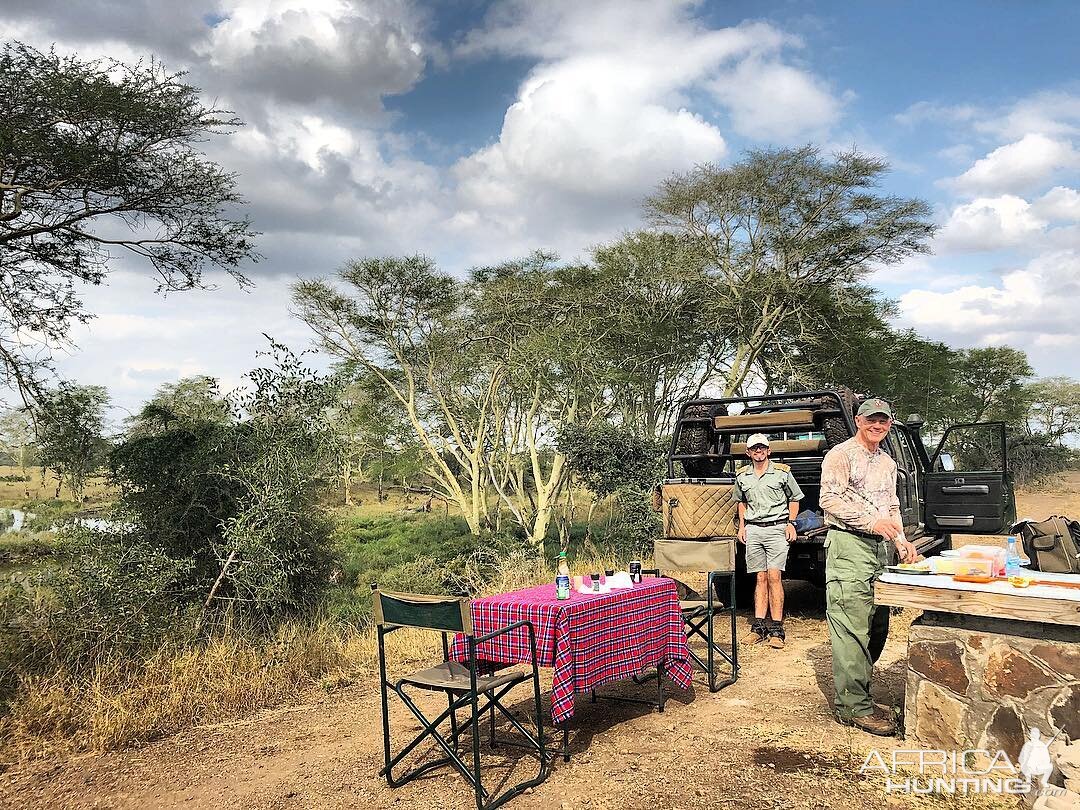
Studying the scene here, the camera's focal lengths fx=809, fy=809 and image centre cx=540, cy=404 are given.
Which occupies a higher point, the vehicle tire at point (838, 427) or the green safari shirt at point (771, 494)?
the vehicle tire at point (838, 427)

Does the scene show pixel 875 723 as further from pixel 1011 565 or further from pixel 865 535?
pixel 1011 565

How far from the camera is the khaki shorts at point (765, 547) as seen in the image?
6.73 metres

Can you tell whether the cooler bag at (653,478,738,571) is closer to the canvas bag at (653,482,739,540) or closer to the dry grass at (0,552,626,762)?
the canvas bag at (653,482,739,540)

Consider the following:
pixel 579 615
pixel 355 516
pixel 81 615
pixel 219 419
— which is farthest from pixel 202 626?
pixel 355 516

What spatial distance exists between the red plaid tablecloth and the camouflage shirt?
3.88ft

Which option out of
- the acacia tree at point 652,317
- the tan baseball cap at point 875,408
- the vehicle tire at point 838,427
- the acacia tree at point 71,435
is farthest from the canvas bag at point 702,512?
the acacia tree at point 652,317

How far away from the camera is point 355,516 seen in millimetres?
30984

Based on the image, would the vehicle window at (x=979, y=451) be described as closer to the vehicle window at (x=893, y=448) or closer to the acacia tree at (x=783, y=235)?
the acacia tree at (x=783, y=235)

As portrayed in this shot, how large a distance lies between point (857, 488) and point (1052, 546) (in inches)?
49.8

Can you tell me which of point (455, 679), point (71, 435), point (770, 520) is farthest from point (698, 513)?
point (71, 435)

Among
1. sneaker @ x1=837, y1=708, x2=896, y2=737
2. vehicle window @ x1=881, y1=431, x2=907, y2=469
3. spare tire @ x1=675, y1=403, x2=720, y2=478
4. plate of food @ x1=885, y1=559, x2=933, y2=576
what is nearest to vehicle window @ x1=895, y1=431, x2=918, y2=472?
vehicle window @ x1=881, y1=431, x2=907, y2=469

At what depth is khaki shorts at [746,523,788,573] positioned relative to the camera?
6.73m

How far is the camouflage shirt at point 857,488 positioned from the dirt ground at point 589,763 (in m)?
1.21

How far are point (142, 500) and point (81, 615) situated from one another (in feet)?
5.80
